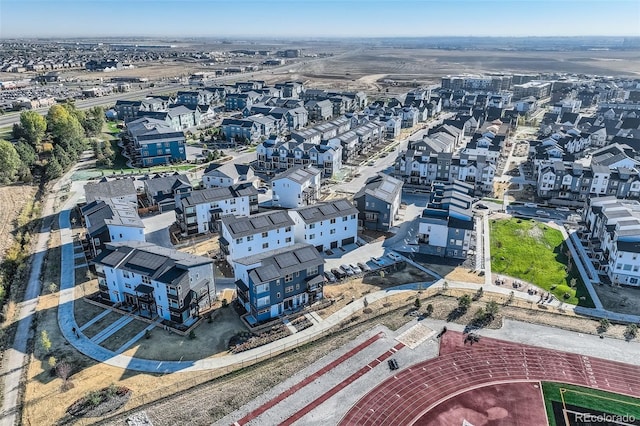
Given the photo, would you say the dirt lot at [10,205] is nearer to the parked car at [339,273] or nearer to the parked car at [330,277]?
the parked car at [330,277]

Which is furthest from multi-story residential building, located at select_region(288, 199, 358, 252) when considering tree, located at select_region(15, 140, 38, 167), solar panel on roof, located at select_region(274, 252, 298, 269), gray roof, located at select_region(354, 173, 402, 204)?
tree, located at select_region(15, 140, 38, 167)

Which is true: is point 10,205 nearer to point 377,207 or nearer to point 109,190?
point 109,190

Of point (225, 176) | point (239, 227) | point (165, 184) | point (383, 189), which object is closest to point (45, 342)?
point (239, 227)

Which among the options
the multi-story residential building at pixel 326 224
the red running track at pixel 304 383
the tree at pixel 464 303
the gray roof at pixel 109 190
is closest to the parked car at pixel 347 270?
the multi-story residential building at pixel 326 224

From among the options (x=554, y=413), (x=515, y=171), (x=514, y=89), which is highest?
(x=514, y=89)

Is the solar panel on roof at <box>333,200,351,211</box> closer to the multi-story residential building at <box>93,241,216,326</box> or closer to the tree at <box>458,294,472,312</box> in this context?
the tree at <box>458,294,472,312</box>

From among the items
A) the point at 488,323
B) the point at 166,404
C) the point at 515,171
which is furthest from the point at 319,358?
the point at 515,171

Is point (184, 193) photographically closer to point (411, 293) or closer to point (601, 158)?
point (411, 293)
